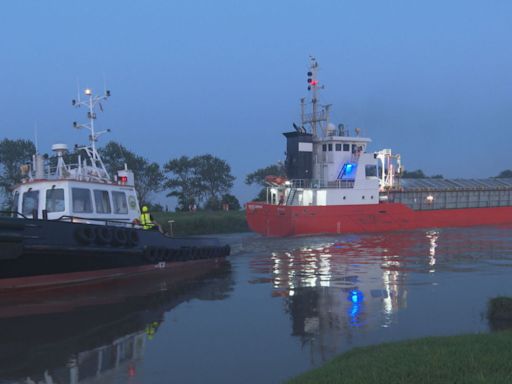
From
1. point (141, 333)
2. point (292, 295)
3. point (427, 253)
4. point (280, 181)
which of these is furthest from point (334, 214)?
point (141, 333)

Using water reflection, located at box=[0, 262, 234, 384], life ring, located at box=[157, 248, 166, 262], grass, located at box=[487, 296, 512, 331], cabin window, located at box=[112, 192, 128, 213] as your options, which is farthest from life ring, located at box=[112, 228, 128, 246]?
grass, located at box=[487, 296, 512, 331]

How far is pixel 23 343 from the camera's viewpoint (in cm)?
749

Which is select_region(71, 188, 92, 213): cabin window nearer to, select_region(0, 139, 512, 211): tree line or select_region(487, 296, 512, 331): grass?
select_region(487, 296, 512, 331): grass

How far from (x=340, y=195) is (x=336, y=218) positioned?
1.54 metres

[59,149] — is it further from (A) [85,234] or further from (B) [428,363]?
(B) [428,363]

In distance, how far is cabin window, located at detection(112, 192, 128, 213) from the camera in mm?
13556

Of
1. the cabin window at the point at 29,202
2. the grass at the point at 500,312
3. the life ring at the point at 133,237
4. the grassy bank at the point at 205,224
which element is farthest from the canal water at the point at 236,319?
the grassy bank at the point at 205,224

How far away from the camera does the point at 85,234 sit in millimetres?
11266

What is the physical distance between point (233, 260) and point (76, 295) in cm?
779

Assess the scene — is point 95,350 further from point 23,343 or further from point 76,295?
point 76,295

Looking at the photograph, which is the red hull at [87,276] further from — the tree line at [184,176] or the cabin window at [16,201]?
the tree line at [184,176]

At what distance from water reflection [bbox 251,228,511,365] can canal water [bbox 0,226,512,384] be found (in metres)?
0.04

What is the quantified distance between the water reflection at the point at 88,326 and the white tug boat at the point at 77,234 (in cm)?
38

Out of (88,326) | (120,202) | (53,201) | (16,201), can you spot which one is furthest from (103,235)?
(88,326)
